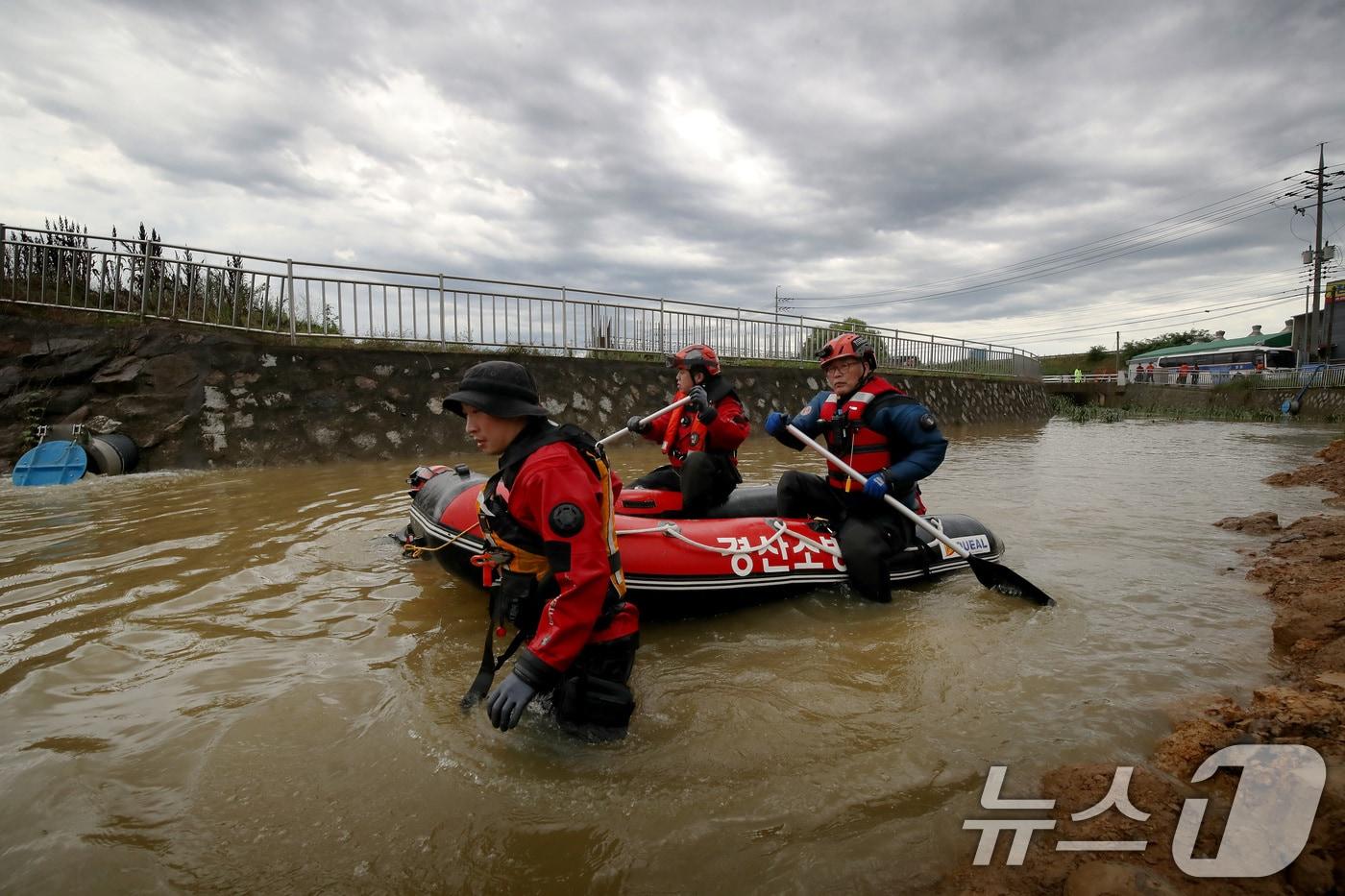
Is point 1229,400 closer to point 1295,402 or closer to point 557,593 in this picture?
point 1295,402

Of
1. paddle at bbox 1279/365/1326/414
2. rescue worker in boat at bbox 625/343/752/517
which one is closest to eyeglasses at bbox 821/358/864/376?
rescue worker in boat at bbox 625/343/752/517

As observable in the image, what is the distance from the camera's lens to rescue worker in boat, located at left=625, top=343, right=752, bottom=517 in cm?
450

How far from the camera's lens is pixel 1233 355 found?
39.3m

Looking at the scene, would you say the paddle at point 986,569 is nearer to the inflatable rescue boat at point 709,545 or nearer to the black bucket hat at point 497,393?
the inflatable rescue boat at point 709,545

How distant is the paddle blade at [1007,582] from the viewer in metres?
4.06

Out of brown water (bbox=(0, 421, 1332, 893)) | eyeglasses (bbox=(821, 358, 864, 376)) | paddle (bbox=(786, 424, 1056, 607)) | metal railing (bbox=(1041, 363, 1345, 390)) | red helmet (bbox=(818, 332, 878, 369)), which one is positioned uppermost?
metal railing (bbox=(1041, 363, 1345, 390))

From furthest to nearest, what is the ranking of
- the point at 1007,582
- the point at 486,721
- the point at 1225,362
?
the point at 1225,362 < the point at 1007,582 < the point at 486,721

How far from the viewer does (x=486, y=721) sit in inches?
101

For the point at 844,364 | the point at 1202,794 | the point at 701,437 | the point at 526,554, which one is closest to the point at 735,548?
the point at 701,437

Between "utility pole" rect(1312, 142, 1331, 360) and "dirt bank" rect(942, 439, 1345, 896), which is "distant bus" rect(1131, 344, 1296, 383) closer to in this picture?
"utility pole" rect(1312, 142, 1331, 360)

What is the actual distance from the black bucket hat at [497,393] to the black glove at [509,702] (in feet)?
2.95

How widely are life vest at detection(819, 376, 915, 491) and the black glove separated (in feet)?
9.50

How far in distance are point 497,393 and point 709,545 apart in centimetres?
187

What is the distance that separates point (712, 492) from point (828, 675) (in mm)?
1753
